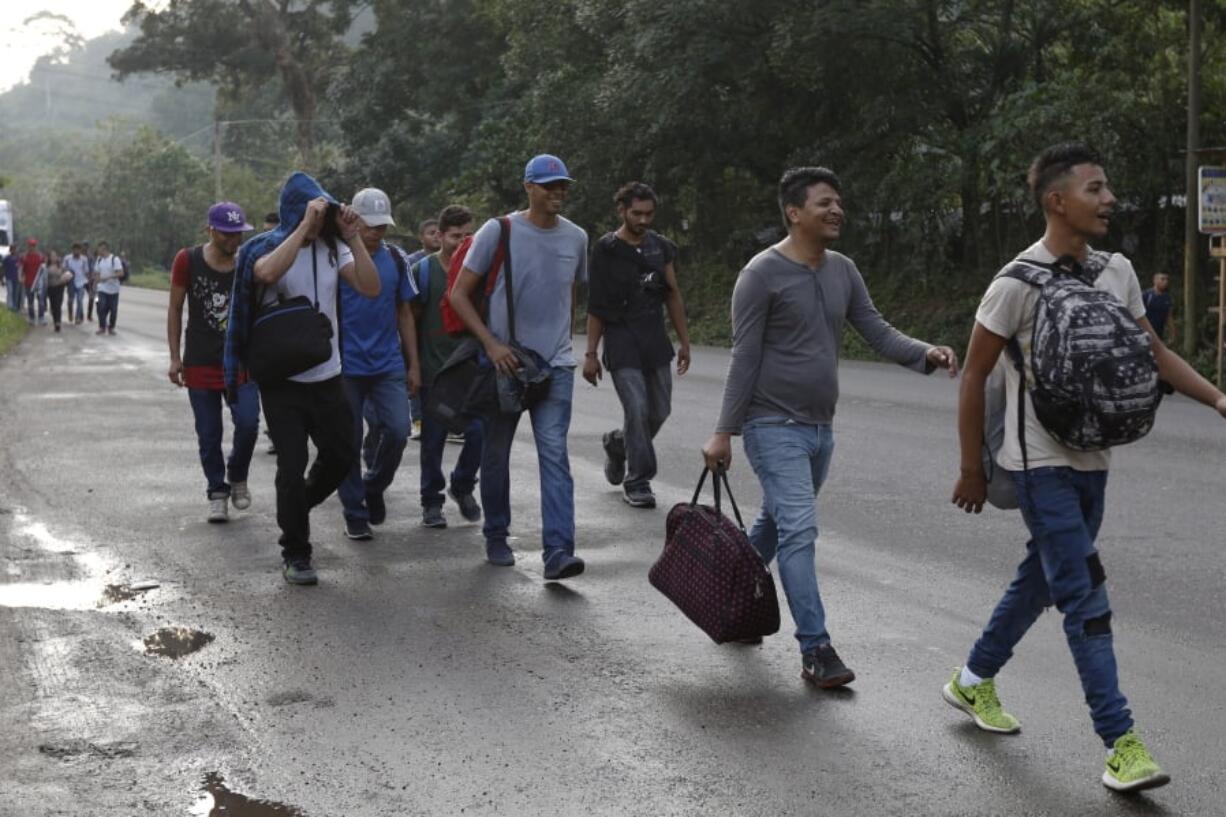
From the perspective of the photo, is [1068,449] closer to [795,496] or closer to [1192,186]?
[795,496]

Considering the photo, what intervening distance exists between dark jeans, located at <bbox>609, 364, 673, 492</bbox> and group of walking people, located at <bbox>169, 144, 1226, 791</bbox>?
0.01m

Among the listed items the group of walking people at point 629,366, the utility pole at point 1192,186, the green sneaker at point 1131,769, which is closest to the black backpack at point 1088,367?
the group of walking people at point 629,366

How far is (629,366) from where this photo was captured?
9633 mm

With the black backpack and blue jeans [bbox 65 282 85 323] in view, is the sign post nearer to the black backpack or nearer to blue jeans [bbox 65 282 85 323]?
the black backpack

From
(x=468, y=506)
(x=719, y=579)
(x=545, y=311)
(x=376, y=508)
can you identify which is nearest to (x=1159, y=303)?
(x=468, y=506)

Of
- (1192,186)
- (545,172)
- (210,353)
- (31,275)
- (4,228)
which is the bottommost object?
(31,275)

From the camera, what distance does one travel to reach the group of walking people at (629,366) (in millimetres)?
4824

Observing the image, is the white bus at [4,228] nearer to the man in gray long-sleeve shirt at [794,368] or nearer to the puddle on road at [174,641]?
the puddle on road at [174,641]

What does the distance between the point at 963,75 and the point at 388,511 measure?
19407mm

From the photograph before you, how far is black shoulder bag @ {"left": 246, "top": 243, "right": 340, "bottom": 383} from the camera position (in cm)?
748

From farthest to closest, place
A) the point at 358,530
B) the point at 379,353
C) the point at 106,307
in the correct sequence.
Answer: the point at 106,307, the point at 358,530, the point at 379,353

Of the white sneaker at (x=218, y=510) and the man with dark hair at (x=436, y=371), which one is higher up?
the man with dark hair at (x=436, y=371)

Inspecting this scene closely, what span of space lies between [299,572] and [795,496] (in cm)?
270

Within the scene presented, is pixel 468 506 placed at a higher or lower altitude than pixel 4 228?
lower
